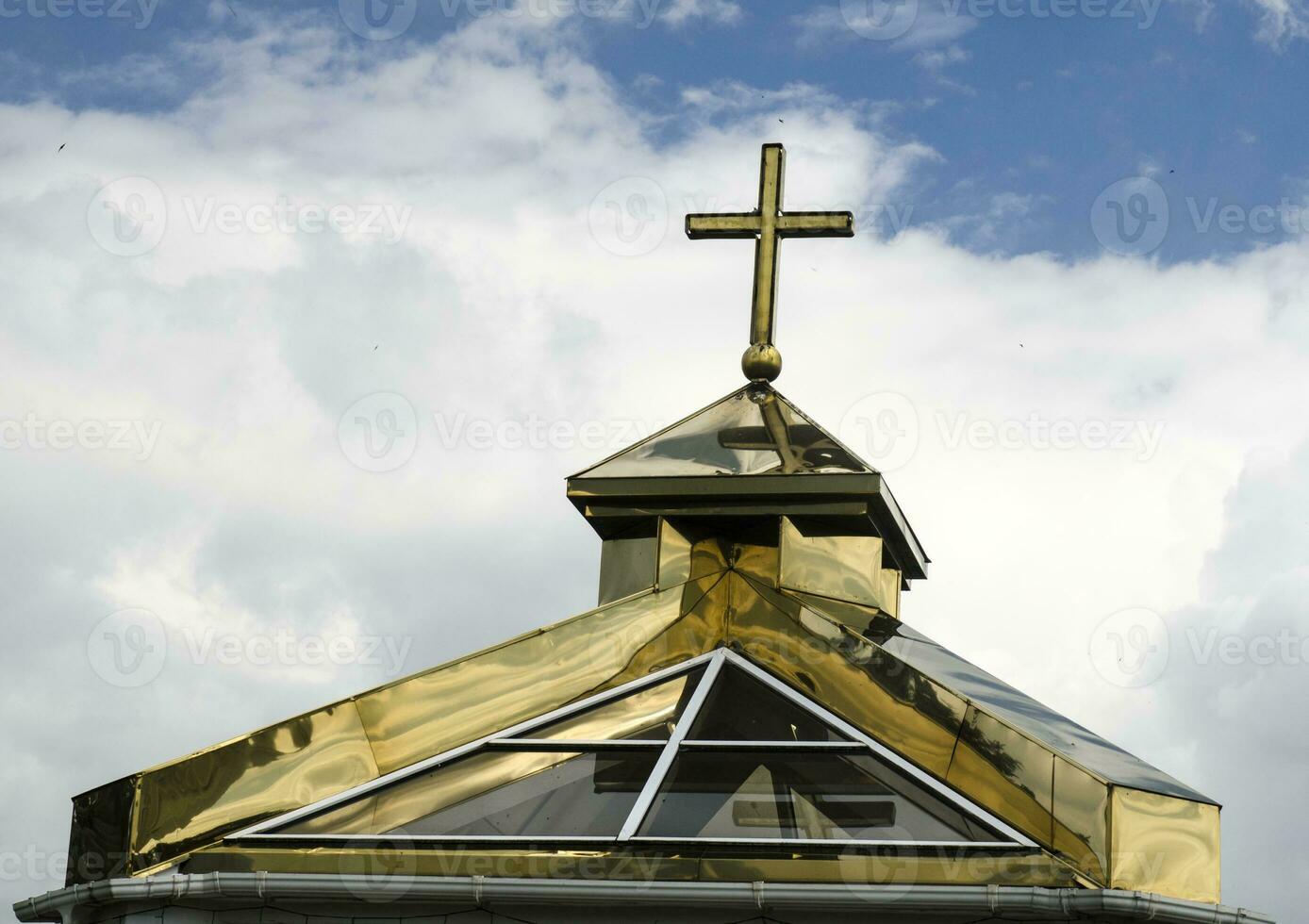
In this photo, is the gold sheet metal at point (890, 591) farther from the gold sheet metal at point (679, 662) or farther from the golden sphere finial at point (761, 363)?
the golden sphere finial at point (761, 363)

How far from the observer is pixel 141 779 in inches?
490

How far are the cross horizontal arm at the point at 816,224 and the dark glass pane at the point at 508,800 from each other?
6.00 meters

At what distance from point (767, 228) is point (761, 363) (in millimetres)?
1263

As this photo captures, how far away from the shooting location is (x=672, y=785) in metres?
12.3

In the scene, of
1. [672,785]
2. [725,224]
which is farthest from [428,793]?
[725,224]

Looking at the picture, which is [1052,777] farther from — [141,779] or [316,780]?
[141,779]

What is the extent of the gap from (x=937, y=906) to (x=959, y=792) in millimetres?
1251

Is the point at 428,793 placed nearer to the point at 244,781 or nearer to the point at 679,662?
the point at 244,781

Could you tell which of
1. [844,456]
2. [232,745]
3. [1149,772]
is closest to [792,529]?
[844,456]

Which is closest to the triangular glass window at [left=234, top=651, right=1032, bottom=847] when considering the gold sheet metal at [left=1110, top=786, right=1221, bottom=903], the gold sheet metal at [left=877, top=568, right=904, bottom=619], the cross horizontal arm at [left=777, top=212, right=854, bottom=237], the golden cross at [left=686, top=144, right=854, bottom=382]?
the gold sheet metal at [left=1110, top=786, right=1221, bottom=903]

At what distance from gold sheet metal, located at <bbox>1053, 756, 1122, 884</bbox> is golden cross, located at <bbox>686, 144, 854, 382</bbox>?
598 cm

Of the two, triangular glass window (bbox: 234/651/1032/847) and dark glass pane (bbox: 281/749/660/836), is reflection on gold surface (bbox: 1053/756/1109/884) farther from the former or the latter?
dark glass pane (bbox: 281/749/660/836)

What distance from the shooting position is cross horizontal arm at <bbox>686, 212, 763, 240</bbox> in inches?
675

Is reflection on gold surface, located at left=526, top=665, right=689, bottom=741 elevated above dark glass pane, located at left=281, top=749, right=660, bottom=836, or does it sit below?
above
